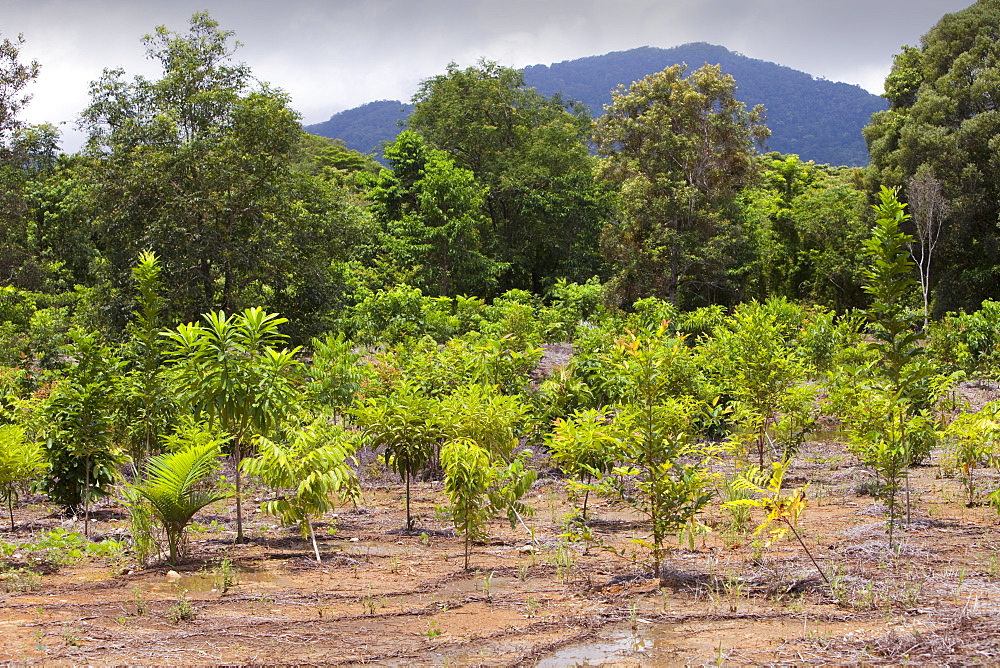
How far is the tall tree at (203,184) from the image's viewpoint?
52.0ft

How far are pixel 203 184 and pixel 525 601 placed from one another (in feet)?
41.2

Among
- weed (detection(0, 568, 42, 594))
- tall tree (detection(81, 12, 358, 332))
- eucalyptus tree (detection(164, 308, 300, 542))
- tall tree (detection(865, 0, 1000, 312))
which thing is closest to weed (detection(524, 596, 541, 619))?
eucalyptus tree (detection(164, 308, 300, 542))

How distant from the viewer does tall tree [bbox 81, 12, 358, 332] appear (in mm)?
15836

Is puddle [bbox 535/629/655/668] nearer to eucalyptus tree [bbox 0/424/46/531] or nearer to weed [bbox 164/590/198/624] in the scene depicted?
weed [bbox 164/590/198/624]

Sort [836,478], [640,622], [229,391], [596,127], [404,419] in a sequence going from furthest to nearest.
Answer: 1. [596,127]
2. [836,478]
3. [404,419]
4. [229,391]
5. [640,622]

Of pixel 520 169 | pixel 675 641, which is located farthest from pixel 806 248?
pixel 675 641

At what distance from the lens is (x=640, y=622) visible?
560 cm

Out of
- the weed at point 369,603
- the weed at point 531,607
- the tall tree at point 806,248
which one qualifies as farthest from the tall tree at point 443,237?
the weed at point 531,607

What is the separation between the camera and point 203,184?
628 inches

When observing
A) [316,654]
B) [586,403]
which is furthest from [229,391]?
[586,403]

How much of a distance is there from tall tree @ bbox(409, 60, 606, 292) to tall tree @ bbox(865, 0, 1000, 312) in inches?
428

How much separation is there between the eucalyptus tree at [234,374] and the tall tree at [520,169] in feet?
80.4

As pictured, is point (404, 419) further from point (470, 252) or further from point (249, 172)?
point (470, 252)

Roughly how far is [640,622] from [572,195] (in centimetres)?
2762
